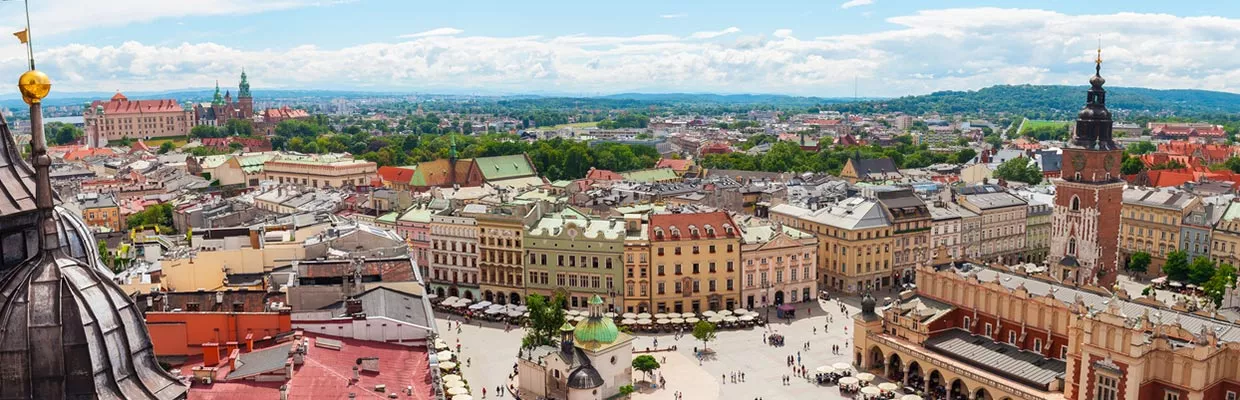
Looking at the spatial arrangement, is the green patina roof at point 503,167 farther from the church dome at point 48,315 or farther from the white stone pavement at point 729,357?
the church dome at point 48,315

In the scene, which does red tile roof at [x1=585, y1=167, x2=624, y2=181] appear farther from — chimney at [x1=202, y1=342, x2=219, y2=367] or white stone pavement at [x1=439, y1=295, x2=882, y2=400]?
chimney at [x1=202, y1=342, x2=219, y2=367]

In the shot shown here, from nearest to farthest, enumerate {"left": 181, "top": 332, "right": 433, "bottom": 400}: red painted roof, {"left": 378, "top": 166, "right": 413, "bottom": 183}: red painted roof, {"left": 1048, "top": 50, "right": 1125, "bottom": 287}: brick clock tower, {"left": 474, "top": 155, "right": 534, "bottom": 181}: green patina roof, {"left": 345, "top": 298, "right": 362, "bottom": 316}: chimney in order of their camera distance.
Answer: {"left": 181, "top": 332, "right": 433, "bottom": 400}: red painted roof < {"left": 345, "top": 298, "right": 362, "bottom": 316}: chimney < {"left": 1048, "top": 50, "right": 1125, "bottom": 287}: brick clock tower < {"left": 474, "top": 155, "right": 534, "bottom": 181}: green patina roof < {"left": 378, "top": 166, "right": 413, "bottom": 183}: red painted roof

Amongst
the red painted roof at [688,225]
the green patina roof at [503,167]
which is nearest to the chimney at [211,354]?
the red painted roof at [688,225]

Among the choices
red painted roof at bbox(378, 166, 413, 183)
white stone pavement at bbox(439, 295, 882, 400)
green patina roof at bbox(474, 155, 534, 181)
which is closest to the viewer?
white stone pavement at bbox(439, 295, 882, 400)

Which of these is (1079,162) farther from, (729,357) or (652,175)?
(652,175)

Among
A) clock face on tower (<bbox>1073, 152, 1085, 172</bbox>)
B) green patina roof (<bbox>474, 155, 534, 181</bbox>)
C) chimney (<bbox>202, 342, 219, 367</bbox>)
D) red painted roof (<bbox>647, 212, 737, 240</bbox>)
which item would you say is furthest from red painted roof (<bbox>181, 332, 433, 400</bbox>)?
green patina roof (<bbox>474, 155, 534, 181</bbox>)

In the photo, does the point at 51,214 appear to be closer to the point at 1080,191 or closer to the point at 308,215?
the point at 1080,191

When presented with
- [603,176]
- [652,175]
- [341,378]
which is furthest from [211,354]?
[652,175]

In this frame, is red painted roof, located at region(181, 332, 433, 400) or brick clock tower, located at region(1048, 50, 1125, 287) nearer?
red painted roof, located at region(181, 332, 433, 400)
